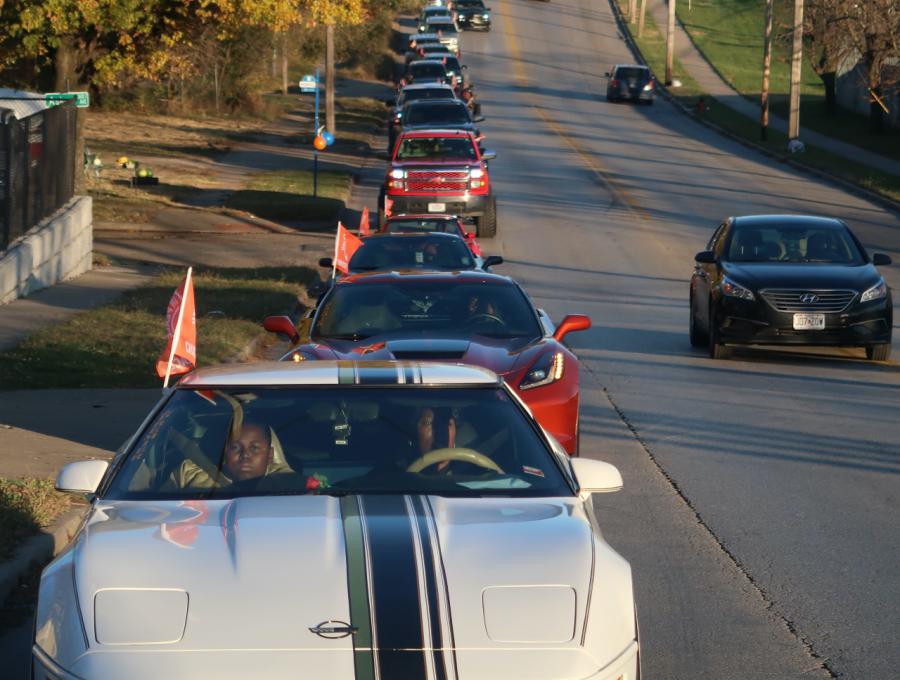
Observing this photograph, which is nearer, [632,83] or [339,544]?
[339,544]

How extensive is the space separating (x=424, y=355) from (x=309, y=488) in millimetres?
4230

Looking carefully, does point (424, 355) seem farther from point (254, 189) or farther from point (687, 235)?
point (254, 189)

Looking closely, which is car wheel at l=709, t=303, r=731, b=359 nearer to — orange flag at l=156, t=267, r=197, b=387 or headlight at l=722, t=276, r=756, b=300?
headlight at l=722, t=276, r=756, b=300

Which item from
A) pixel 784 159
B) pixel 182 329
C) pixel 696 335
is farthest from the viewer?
pixel 784 159

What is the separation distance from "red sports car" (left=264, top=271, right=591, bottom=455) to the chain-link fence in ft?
29.7

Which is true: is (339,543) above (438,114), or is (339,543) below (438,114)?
below

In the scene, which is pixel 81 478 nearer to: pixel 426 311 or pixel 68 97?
pixel 426 311

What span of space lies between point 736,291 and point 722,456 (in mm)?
5551

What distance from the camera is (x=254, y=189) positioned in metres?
35.2

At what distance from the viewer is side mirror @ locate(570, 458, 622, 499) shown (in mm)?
5637

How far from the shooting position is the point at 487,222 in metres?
29.5

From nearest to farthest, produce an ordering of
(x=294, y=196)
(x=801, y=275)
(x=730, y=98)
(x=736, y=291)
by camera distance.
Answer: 1. (x=736, y=291)
2. (x=801, y=275)
3. (x=294, y=196)
4. (x=730, y=98)

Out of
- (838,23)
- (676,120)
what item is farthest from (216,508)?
(676,120)

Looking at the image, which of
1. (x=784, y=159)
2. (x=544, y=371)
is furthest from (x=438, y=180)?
(x=784, y=159)
